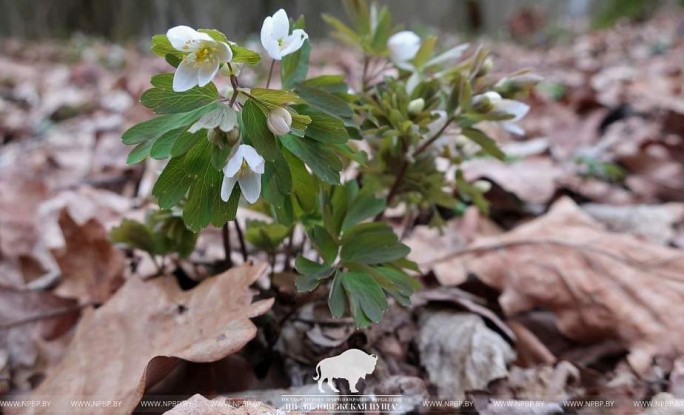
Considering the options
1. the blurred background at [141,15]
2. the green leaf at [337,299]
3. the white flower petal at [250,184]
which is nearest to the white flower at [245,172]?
the white flower petal at [250,184]

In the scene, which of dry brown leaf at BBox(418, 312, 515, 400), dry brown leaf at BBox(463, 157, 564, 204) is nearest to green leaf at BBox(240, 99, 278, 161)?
dry brown leaf at BBox(418, 312, 515, 400)

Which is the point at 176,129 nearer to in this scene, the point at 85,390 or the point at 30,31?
the point at 85,390

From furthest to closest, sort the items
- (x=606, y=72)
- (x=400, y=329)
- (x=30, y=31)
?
1. (x=30, y=31)
2. (x=606, y=72)
3. (x=400, y=329)

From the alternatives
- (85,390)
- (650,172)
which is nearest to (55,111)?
(85,390)

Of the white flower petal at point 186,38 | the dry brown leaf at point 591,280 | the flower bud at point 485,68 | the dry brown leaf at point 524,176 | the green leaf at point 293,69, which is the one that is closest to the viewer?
the white flower petal at point 186,38

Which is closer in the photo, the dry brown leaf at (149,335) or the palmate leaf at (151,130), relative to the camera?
the palmate leaf at (151,130)

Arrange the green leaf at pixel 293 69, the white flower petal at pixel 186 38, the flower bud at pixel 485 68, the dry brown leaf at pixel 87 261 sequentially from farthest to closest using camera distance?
the dry brown leaf at pixel 87 261, the flower bud at pixel 485 68, the green leaf at pixel 293 69, the white flower petal at pixel 186 38

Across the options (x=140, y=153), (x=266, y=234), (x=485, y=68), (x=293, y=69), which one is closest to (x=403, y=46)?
(x=485, y=68)

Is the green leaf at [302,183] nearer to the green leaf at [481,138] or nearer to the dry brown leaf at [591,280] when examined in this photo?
the green leaf at [481,138]

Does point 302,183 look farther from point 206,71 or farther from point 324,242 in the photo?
point 206,71
